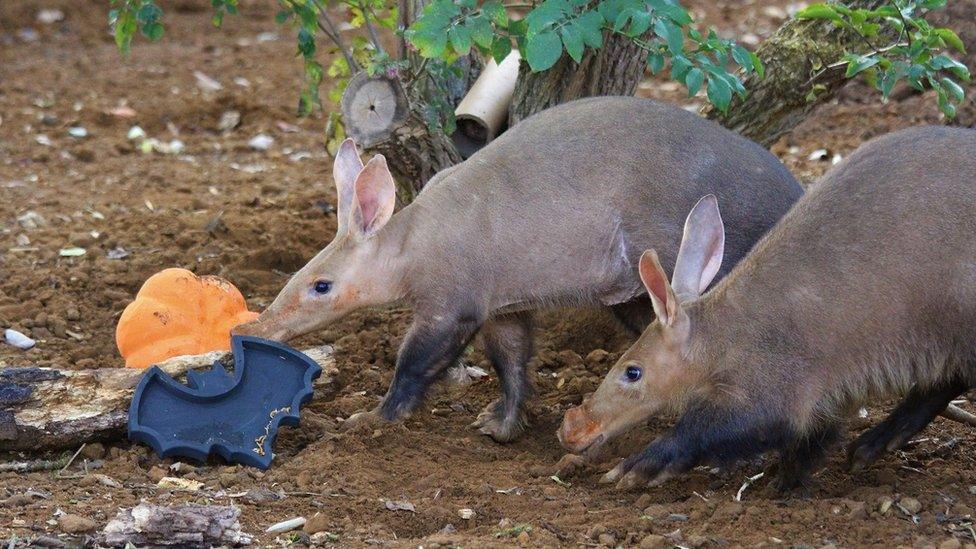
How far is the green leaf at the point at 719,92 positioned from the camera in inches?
192

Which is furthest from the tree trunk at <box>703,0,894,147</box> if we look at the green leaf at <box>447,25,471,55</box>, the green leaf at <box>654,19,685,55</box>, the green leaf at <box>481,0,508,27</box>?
the green leaf at <box>447,25,471,55</box>

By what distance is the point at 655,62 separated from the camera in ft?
16.3

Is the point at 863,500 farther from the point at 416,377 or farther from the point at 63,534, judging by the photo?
the point at 63,534

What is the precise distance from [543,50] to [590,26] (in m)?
0.20

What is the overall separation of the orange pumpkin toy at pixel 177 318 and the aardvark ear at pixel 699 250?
1793 millimetres

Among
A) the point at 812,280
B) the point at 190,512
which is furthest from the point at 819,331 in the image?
the point at 190,512

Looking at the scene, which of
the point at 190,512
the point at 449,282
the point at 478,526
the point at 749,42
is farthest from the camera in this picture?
→ the point at 749,42

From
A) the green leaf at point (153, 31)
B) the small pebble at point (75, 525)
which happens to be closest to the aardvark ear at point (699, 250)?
the small pebble at point (75, 525)

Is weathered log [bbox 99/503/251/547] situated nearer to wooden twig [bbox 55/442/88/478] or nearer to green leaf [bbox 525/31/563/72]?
wooden twig [bbox 55/442/88/478]

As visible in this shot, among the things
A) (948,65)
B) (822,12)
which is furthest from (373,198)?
(948,65)

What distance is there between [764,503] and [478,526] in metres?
0.97

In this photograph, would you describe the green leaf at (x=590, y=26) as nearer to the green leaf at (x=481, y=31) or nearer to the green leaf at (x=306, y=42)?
the green leaf at (x=481, y=31)

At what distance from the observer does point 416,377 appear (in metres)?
5.17

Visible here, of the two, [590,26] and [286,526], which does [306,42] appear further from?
[286,526]
